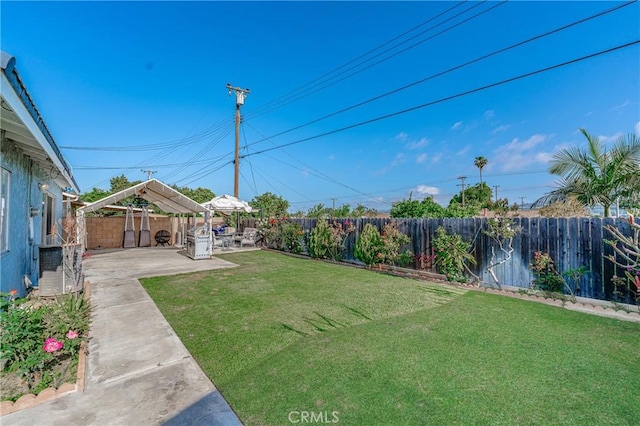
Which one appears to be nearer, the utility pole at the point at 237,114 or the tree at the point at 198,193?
the utility pole at the point at 237,114

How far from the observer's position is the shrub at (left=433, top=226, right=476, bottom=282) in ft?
21.9

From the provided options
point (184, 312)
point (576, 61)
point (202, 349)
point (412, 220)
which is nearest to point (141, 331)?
point (184, 312)

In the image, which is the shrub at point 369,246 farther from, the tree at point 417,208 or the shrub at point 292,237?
the shrub at point 292,237

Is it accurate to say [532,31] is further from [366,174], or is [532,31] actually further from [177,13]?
[366,174]

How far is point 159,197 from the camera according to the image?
437 inches

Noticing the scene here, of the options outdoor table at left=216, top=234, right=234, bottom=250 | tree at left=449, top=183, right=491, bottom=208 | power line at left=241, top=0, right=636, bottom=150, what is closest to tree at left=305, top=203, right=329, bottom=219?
outdoor table at left=216, top=234, right=234, bottom=250

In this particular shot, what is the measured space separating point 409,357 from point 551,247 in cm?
436

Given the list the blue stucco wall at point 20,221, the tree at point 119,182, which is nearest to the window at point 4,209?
the blue stucco wall at point 20,221

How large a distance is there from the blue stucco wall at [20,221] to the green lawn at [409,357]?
2077 mm

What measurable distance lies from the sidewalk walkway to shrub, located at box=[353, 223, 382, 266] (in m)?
5.66

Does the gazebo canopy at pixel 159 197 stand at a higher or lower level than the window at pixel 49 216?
higher

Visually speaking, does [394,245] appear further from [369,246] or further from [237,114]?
[237,114]

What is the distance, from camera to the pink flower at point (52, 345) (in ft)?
8.49

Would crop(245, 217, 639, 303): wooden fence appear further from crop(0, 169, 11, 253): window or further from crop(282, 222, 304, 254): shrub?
crop(0, 169, 11, 253): window
